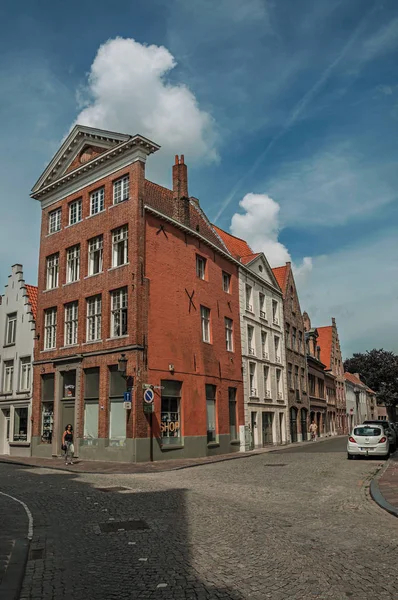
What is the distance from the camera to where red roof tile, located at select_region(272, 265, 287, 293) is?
4253cm

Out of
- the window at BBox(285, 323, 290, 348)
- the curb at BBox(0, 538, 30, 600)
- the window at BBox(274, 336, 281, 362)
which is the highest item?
the window at BBox(285, 323, 290, 348)

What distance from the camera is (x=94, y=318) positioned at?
25.4m

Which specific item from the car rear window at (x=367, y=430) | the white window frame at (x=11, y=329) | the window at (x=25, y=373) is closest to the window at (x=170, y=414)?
the car rear window at (x=367, y=430)

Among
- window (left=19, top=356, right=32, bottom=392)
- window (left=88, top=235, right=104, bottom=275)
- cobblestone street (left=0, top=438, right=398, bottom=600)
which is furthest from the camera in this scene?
window (left=19, top=356, right=32, bottom=392)

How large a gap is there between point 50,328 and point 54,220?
615cm

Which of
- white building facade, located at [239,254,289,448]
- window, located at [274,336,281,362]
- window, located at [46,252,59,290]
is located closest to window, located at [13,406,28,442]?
window, located at [46,252,59,290]

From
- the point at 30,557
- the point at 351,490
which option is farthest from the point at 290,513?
the point at 30,557

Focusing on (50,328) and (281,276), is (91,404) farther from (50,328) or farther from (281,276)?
(281,276)

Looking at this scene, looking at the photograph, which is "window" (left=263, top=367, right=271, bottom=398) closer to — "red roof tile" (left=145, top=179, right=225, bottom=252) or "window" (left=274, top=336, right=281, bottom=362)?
"window" (left=274, top=336, right=281, bottom=362)

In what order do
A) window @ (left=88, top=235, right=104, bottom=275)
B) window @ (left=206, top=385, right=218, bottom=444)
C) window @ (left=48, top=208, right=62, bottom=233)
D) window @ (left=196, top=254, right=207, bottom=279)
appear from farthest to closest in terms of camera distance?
window @ (left=48, top=208, right=62, bottom=233) < window @ (left=196, top=254, right=207, bottom=279) < window @ (left=206, top=385, right=218, bottom=444) < window @ (left=88, top=235, right=104, bottom=275)

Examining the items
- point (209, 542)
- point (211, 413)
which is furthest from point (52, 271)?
point (209, 542)

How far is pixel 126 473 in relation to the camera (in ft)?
60.3

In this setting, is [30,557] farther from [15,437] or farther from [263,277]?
[263,277]

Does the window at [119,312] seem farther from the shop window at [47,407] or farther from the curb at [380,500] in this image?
the curb at [380,500]
